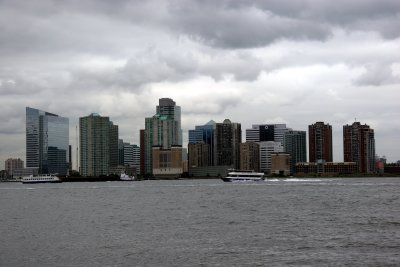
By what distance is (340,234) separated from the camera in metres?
66.6

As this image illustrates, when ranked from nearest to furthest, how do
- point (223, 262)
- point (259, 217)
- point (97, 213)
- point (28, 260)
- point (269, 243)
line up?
point (223, 262), point (28, 260), point (269, 243), point (259, 217), point (97, 213)

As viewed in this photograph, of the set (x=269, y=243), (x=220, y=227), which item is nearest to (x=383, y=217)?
(x=220, y=227)

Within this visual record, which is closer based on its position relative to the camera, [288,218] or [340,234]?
[340,234]

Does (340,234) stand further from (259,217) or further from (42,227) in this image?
(42,227)

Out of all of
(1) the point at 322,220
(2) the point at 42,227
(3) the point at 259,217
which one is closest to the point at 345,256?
(1) the point at 322,220

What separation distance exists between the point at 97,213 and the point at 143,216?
38.7ft

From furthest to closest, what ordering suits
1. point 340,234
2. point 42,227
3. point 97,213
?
1. point 97,213
2. point 42,227
3. point 340,234

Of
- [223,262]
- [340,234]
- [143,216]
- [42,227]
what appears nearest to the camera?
[223,262]

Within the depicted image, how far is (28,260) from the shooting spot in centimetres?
5362

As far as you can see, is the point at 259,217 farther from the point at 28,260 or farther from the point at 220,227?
the point at 28,260

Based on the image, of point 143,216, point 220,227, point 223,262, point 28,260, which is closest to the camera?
point 223,262

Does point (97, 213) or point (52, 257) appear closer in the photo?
point (52, 257)

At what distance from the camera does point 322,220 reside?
271ft

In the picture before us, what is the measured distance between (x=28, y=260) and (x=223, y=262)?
16902 millimetres
